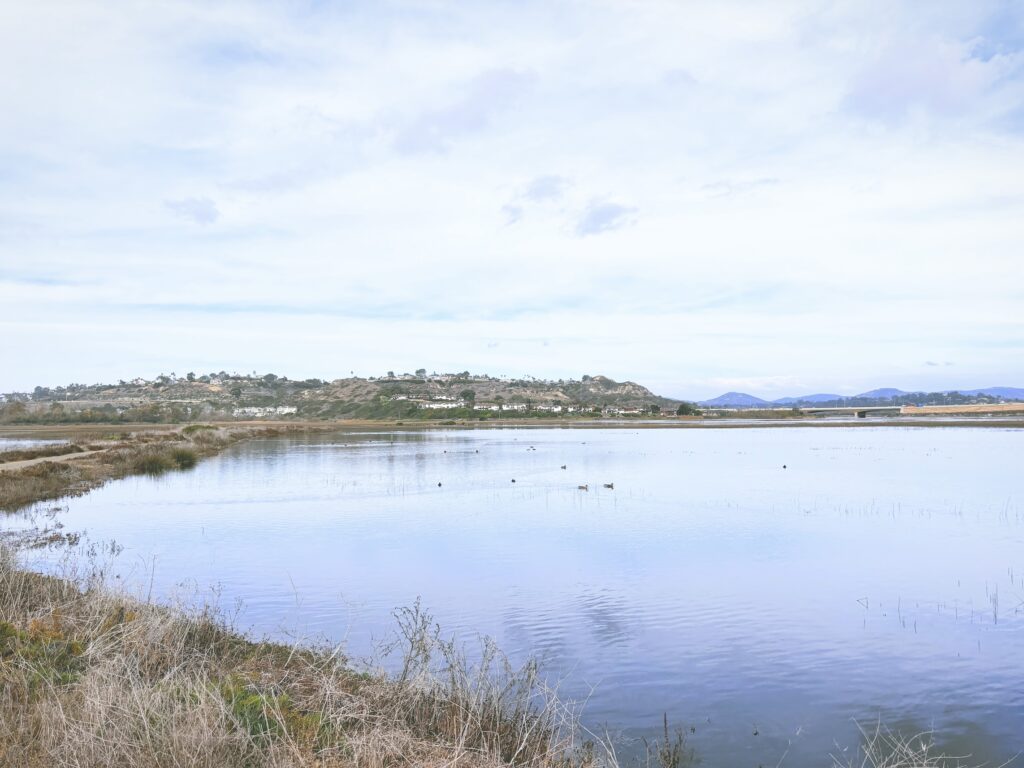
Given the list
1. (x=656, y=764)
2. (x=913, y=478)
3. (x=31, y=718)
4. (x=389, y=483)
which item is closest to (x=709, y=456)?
(x=913, y=478)

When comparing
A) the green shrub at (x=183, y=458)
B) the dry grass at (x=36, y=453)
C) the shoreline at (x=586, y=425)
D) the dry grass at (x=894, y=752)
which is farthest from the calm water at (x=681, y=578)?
the shoreline at (x=586, y=425)

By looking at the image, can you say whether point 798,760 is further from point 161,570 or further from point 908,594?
point 161,570

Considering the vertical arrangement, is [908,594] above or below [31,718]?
below

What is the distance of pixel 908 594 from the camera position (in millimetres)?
16219

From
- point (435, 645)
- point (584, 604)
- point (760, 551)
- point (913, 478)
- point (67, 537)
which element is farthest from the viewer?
point (913, 478)

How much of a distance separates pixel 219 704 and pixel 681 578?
12.7 meters

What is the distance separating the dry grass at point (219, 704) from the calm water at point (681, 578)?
2.08m

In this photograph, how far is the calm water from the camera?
10.8 meters

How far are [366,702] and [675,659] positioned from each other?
19.1 feet

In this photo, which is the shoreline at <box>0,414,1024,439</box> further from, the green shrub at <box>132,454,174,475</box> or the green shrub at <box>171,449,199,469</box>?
the green shrub at <box>132,454,174,475</box>

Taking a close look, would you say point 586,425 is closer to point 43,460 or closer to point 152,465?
point 152,465

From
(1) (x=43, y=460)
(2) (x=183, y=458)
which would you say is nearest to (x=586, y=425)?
(2) (x=183, y=458)

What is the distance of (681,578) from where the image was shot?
58.8 ft

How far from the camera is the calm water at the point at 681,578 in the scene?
10750mm
